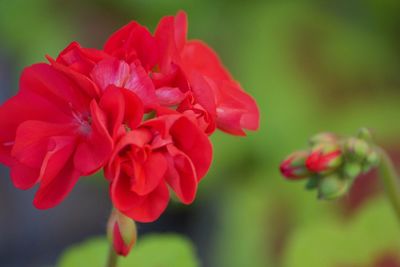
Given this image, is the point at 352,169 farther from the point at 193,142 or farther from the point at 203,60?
the point at 193,142

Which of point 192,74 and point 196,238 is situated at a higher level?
point 192,74

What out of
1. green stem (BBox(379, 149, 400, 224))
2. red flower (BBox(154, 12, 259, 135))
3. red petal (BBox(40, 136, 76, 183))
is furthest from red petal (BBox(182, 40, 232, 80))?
green stem (BBox(379, 149, 400, 224))

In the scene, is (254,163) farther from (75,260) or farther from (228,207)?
(75,260)

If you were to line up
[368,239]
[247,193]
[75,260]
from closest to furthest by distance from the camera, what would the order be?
[75,260], [368,239], [247,193]

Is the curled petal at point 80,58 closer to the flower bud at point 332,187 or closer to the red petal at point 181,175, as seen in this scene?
the red petal at point 181,175

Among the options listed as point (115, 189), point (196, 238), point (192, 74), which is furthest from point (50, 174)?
point (196, 238)
